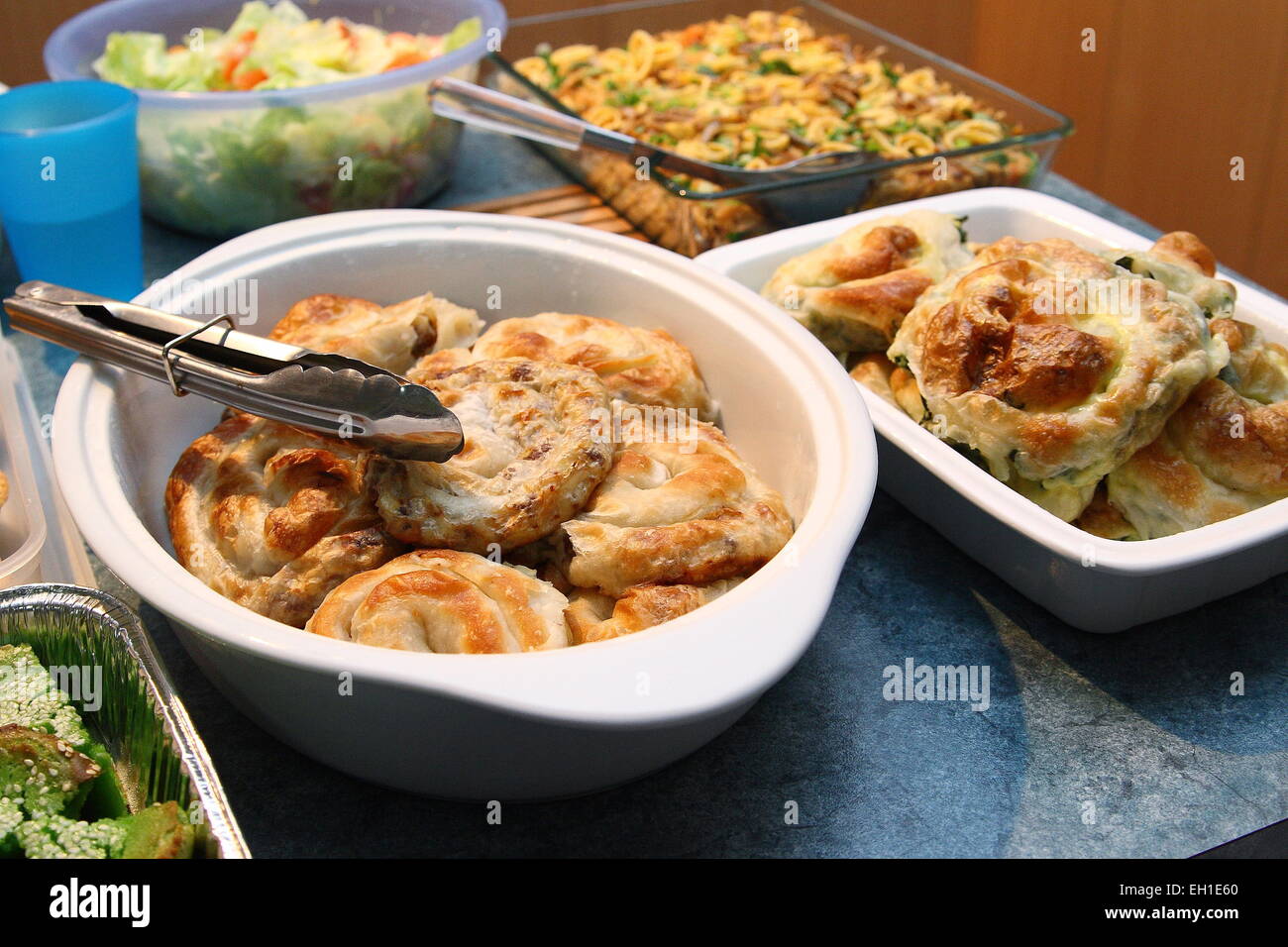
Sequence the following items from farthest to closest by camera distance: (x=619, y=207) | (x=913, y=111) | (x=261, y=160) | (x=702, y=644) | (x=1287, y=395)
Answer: (x=913, y=111) < (x=619, y=207) < (x=261, y=160) < (x=1287, y=395) < (x=702, y=644)

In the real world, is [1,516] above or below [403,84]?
below

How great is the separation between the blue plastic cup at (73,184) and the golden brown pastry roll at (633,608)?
3.44 ft

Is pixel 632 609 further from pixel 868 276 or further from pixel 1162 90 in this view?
pixel 1162 90

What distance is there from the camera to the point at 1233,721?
1.02 meters

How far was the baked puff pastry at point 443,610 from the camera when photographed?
0.86 m

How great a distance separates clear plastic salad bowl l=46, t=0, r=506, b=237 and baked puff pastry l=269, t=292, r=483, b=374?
58 cm

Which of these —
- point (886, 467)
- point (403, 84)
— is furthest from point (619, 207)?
point (886, 467)

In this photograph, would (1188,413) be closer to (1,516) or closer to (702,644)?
(702,644)

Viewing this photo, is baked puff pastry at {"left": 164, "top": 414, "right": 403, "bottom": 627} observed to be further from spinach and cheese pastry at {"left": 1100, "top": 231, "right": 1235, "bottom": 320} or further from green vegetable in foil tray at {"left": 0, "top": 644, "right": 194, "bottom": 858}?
spinach and cheese pastry at {"left": 1100, "top": 231, "right": 1235, "bottom": 320}

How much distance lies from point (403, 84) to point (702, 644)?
1.31 meters

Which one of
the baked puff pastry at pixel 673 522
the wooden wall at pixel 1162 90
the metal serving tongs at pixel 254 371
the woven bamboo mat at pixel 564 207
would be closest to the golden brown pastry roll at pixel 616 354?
the baked puff pastry at pixel 673 522

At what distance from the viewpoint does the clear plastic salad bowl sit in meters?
1.72

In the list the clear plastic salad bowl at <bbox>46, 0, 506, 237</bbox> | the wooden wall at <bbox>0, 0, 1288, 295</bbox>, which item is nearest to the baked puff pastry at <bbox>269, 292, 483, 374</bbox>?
the clear plastic salad bowl at <bbox>46, 0, 506, 237</bbox>

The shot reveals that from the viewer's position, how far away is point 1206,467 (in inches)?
42.9
